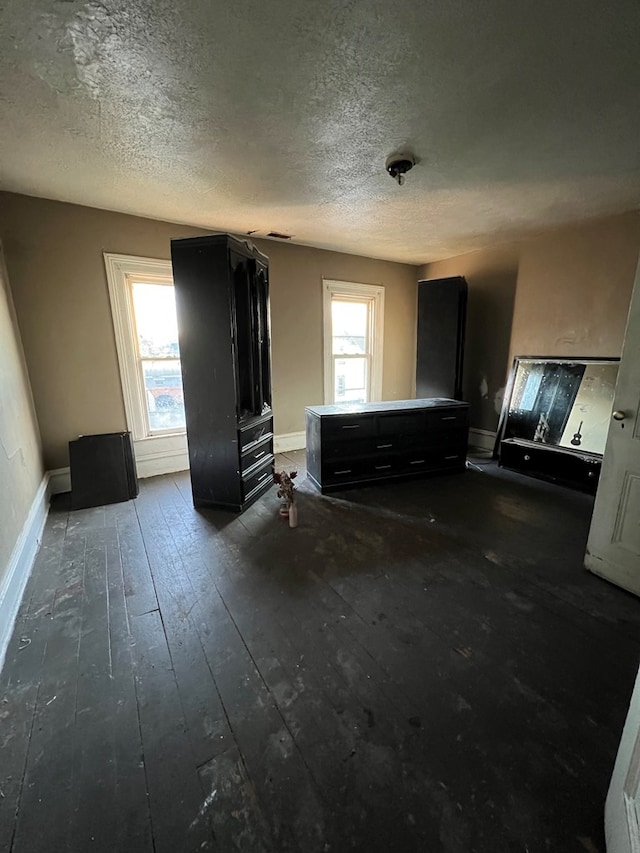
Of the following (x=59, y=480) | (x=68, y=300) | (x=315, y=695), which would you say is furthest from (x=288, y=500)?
(x=68, y=300)

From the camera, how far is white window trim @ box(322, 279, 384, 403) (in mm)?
4188

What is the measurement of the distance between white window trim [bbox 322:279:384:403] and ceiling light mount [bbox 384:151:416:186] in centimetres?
207

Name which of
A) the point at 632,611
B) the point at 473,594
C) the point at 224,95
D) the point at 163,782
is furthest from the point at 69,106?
the point at 632,611

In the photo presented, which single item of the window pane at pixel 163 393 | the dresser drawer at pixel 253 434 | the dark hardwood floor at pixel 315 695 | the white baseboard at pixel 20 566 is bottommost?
the dark hardwood floor at pixel 315 695

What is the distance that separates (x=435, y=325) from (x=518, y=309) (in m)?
0.90

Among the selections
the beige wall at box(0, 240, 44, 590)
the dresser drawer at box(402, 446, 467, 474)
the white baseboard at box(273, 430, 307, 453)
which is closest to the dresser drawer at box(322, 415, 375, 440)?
the dresser drawer at box(402, 446, 467, 474)

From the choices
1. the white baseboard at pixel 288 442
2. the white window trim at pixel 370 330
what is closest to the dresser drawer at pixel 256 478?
the white baseboard at pixel 288 442

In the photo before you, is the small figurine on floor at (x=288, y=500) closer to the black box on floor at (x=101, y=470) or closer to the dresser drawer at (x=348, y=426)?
the dresser drawer at (x=348, y=426)

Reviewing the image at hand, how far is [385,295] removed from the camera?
461cm

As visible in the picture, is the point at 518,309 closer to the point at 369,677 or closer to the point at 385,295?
the point at 385,295

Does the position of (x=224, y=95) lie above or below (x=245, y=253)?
above

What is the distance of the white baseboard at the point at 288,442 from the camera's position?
165 inches

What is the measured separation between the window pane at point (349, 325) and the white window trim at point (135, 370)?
6.64ft

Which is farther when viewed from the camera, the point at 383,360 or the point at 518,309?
the point at 383,360
